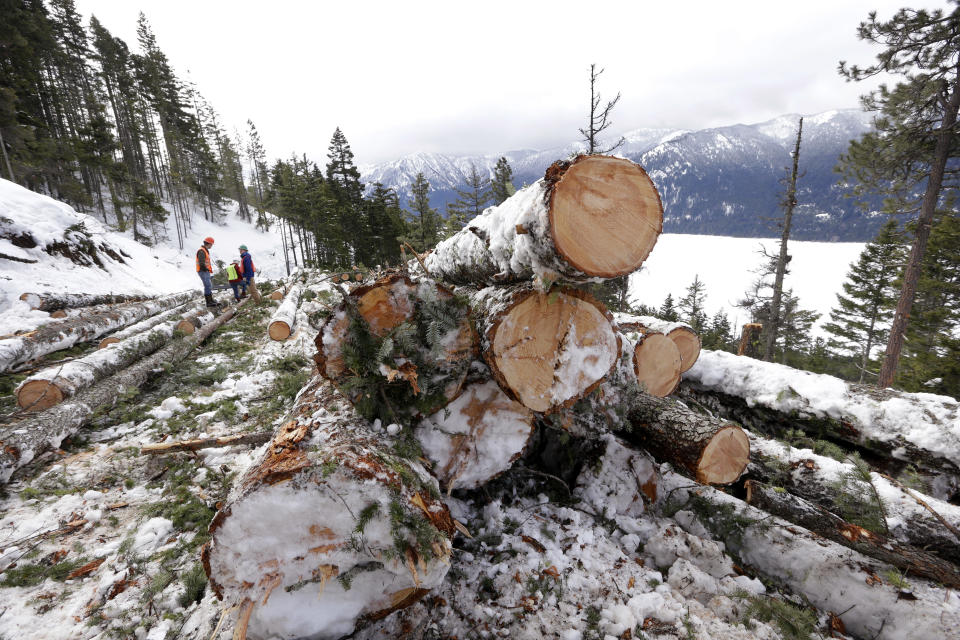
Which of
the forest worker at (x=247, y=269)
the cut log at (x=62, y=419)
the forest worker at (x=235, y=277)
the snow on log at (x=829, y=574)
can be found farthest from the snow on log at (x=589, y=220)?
the forest worker at (x=235, y=277)

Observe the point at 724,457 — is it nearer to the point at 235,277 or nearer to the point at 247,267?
the point at 247,267

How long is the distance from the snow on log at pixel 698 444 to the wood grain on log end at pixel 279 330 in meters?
7.82

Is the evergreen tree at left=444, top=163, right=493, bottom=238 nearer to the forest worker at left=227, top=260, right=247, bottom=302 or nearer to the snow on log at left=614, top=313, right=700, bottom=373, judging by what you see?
the forest worker at left=227, top=260, right=247, bottom=302

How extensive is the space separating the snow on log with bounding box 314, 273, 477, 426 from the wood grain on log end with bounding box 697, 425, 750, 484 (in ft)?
8.01

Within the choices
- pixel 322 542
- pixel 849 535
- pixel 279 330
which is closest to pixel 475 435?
pixel 322 542

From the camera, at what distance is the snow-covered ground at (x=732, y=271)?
96125mm

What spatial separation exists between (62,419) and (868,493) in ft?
28.7

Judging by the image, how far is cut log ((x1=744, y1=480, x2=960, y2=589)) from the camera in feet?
8.69

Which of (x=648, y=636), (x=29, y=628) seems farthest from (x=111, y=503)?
(x=648, y=636)

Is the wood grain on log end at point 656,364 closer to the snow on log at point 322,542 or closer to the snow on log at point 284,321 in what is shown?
the snow on log at point 322,542

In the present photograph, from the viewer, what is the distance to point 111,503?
3570 millimetres

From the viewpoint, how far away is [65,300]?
939cm

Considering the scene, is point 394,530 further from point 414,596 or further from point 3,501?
point 3,501

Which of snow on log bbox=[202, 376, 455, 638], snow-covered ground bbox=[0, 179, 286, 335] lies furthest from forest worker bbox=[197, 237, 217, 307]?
snow on log bbox=[202, 376, 455, 638]
